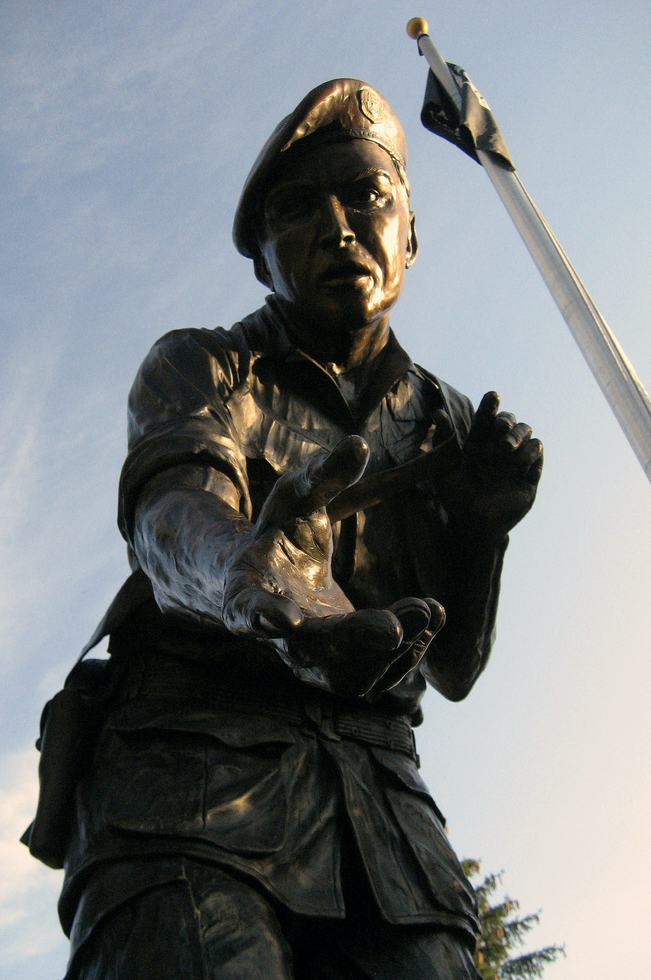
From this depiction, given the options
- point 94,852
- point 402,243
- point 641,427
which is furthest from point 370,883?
point 641,427

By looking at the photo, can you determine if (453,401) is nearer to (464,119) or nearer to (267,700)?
(267,700)

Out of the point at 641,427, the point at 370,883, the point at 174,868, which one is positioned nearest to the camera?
the point at 174,868

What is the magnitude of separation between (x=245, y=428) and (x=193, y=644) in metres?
0.67

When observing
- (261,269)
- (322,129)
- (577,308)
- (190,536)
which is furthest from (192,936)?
(577,308)

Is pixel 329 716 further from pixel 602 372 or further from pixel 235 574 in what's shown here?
pixel 602 372

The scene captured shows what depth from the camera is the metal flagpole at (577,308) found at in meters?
5.46

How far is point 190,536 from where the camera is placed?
7.61 ft

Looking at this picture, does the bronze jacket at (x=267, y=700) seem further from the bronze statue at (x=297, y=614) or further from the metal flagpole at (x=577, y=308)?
the metal flagpole at (x=577, y=308)

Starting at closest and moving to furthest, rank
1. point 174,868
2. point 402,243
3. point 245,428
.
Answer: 1. point 174,868
2. point 245,428
3. point 402,243

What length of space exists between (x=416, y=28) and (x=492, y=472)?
690 cm

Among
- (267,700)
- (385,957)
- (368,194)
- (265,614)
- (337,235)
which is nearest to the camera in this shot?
(265,614)

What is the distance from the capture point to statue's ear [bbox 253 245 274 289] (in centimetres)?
357

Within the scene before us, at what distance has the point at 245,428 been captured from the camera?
3.14 metres

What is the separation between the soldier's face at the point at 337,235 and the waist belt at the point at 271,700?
44.5 inches
